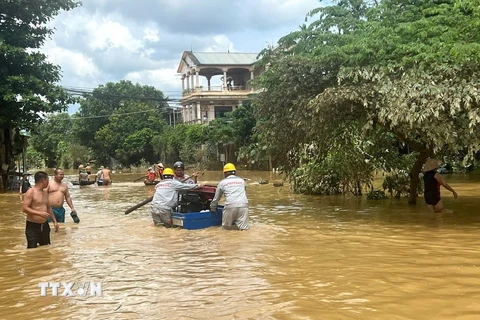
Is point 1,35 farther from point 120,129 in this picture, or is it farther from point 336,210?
point 120,129

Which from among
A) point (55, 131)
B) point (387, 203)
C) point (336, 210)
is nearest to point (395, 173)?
point (387, 203)

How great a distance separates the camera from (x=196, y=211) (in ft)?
41.4

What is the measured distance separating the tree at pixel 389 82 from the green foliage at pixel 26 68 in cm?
1532

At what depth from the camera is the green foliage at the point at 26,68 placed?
2633 centimetres

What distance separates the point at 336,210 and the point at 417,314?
32.7 ft

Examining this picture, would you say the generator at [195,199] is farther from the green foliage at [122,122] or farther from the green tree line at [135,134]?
the green foliage at [122,122]

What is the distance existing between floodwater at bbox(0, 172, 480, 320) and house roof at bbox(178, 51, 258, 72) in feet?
140

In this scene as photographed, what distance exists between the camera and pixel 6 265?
28.8 feet

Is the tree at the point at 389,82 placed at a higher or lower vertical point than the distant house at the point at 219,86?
lower

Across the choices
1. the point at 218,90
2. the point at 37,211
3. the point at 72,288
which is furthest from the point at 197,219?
the point at 218,90

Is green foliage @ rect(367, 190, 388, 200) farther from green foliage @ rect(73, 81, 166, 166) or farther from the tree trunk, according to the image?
green foliage @ rect(73, 81, 166, 166)

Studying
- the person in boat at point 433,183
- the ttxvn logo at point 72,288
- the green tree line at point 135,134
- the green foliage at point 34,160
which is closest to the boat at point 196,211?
the ttxvn logo at point 72,288

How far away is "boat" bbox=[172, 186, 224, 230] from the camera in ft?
38.6

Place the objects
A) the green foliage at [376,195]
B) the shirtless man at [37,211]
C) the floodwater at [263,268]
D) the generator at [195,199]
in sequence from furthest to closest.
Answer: the green foliage at [376,195] → the generator at [195,199] → the shirtless man at [37,211] → the floodwater at [263,268]
